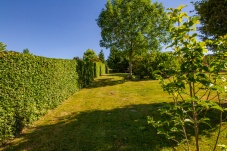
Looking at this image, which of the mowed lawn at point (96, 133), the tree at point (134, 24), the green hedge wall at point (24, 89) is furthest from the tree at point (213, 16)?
the tree at point (134, 24)

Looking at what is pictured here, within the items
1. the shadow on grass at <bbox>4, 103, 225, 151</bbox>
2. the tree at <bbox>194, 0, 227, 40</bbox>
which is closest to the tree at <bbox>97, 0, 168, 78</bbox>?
the tree at <bbox>194, 0, 227, 40</bbox>

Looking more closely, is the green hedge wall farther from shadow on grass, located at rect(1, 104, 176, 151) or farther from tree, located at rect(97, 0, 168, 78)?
tree, located at rect(97, 0, 168, 78)

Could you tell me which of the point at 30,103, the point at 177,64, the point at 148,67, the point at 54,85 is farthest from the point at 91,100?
the point at 148,67

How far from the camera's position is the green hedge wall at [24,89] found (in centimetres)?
651

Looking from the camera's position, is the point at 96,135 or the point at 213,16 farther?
the point at 213,16

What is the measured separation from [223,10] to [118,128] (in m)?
6.99

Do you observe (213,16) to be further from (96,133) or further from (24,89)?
(24,89)

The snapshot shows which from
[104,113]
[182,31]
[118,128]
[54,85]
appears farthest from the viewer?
[54,85]

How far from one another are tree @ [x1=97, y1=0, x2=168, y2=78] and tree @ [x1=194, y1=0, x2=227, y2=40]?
14.5 m

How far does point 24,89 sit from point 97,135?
3685 millimetres

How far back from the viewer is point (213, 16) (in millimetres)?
8422

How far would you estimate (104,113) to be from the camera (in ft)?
33.3

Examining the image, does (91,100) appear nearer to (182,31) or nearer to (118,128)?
(118,128)

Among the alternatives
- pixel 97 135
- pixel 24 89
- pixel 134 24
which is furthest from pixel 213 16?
pixel 134 24
